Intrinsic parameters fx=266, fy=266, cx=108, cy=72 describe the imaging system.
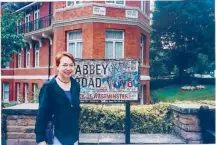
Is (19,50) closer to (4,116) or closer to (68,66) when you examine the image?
(4,116)

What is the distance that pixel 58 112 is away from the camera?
1.82 metres

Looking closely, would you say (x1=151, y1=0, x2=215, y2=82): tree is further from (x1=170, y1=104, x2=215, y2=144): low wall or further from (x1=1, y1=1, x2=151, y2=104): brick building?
(x1=170, y1=104, x2=215, y2=144): low wall

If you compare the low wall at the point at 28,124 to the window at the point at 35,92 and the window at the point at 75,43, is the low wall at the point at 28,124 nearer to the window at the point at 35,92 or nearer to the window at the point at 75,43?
the window at the point at 35,92

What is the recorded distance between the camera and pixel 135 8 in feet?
8.81

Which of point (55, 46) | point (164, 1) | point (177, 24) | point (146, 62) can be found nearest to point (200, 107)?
point (146, 62)

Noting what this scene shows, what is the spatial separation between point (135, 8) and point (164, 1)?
0.31m

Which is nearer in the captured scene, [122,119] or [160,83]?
[160,83]

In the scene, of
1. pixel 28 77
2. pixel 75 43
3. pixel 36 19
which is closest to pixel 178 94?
pixel 75 43

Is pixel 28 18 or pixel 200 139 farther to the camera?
pixel 28 18

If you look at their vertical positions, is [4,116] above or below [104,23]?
below

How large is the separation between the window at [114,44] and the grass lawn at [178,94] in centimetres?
52

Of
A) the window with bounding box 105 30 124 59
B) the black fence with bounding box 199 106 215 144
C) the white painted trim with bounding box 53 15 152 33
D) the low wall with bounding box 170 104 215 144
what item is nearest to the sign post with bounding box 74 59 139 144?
the window with bounding box 105 30 124 59

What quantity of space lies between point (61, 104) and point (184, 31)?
1.42 metres

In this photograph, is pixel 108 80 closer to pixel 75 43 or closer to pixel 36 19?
pixel 75 43
